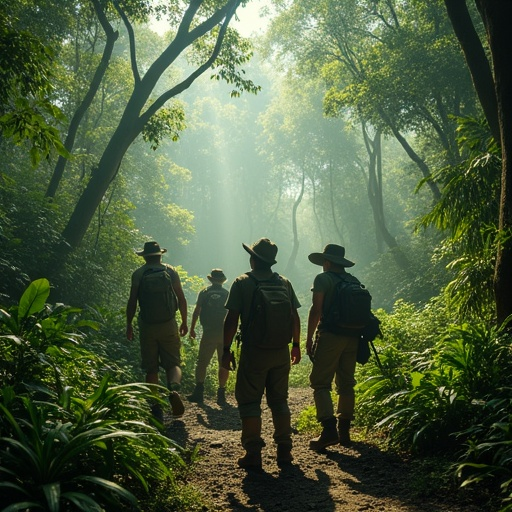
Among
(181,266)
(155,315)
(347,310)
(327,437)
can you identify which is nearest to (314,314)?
(347,310)

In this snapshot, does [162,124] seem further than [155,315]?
Yes

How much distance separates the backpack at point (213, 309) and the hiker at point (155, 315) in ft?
6.97

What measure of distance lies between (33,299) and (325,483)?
118 inches

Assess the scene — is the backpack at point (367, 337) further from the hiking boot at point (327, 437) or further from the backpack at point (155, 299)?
the backpack at point (155, 299)

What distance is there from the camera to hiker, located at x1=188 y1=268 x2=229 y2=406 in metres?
9.18

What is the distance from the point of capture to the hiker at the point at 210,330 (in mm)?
9180

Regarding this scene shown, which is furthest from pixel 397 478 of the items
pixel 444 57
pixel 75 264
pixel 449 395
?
pixel 444 57

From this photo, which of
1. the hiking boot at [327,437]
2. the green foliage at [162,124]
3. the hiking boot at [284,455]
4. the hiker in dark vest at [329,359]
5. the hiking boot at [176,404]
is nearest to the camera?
the hiking boot at [284,455]

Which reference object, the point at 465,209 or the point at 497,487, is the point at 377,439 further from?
the point at 465,209

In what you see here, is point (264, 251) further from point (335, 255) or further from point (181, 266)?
point (181, 266)

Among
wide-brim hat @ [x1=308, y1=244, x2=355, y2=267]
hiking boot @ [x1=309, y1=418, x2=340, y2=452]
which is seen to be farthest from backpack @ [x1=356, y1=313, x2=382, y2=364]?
hiking boot @ [x1=309, y1=418, x2=340, y2=452]

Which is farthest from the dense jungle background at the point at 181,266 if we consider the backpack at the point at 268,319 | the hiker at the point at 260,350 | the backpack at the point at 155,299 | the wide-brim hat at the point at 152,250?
the wide-brim hat at the point at 152,250

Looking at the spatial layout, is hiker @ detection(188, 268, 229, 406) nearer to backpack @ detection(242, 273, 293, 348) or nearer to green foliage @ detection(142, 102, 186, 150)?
backpack @ detection(242, 273, 293, 348)

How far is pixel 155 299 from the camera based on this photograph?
7.17 meters
